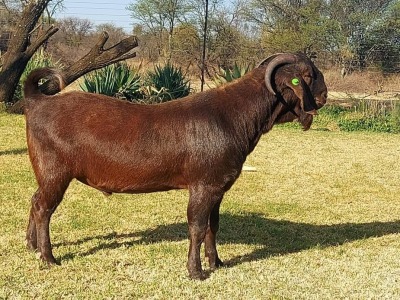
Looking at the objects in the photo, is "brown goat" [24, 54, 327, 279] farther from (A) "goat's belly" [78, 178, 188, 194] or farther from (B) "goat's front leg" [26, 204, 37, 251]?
(B) "goat's front leg" [26, 204, 37, 251]

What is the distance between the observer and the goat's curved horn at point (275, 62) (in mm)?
4449

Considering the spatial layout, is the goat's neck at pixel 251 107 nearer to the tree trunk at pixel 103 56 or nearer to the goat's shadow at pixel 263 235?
the goat's shadow at pixel 263 235

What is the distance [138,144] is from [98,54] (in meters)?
9.09

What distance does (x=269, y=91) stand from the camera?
454 centimetres

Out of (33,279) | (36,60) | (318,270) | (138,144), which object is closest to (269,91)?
(138,144)

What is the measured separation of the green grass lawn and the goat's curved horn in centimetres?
158

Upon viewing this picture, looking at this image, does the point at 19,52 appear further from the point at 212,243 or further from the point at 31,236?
the point at 212,243

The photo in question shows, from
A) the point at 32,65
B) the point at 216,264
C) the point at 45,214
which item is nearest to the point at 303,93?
the point at 216,264

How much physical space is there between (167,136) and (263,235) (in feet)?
6.70

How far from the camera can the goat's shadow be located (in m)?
5.32

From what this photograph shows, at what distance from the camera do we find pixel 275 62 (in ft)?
14.7

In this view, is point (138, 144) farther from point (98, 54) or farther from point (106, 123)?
point (98, 54)

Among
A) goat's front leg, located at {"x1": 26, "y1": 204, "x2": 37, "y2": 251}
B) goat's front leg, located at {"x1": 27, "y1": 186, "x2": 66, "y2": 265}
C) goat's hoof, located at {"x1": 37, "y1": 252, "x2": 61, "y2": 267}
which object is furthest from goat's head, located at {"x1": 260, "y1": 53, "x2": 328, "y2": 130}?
goat's front leg, located at {"x1": 26, "y1": 204, "x2": 37, "y2": 251}

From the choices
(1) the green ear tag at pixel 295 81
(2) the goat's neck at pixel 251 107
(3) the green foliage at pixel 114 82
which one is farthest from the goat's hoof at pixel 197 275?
(3) the green foliage at pixel 114 82
